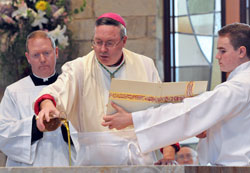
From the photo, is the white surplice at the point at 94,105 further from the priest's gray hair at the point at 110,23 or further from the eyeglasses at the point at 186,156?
the eyeglasses at the point at 186,156

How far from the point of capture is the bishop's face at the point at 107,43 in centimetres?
405

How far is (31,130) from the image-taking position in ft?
14.7

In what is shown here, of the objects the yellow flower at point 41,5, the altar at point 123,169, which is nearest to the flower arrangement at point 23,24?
the yellow flower at point 41,5

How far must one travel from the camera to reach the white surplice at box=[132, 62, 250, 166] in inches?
137

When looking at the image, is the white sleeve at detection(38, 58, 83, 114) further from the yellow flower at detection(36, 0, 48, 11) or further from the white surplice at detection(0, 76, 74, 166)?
the yellow flower at detection(36, 0, 48, 11)

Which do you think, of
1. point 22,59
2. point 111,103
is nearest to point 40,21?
point 22,59

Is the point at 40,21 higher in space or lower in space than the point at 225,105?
higher

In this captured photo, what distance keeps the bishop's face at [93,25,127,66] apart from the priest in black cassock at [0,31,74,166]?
716 mm

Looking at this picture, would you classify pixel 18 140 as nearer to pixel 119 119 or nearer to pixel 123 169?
pixel 119 119

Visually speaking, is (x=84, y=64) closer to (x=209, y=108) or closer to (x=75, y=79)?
(x=75, y=79)

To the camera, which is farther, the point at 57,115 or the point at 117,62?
the point at 117,62

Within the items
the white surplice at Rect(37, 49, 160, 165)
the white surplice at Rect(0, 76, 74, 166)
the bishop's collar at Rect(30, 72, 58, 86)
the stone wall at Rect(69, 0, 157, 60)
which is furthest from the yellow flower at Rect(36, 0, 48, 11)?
the white surplice at Rect(37, 49, 160, 165)

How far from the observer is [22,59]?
19.5 ft

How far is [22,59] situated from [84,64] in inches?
76.4
